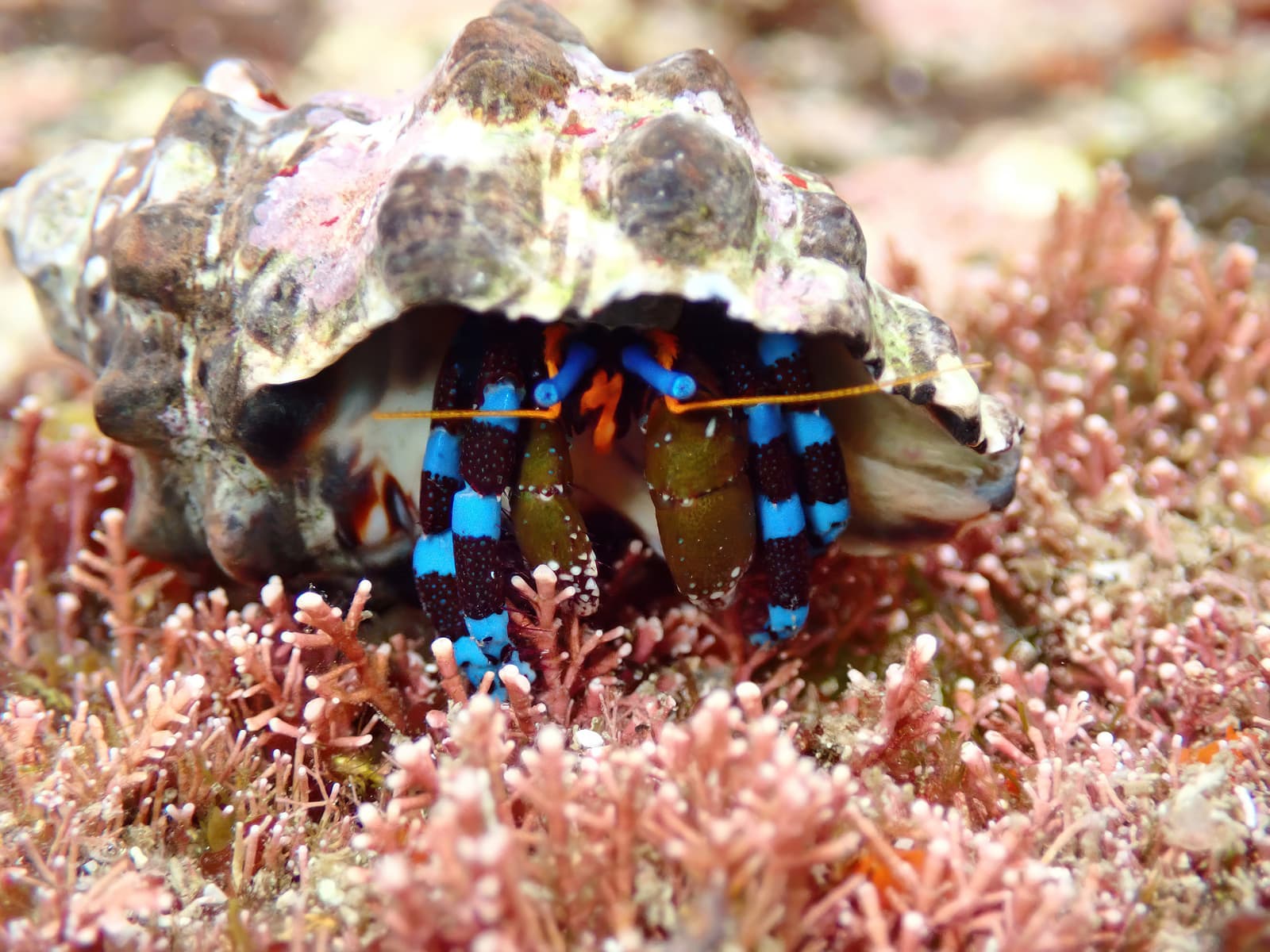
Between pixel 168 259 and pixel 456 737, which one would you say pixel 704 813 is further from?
pixel 168 259

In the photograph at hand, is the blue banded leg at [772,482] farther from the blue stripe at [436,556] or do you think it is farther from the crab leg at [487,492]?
the blue stripe at [436,556]

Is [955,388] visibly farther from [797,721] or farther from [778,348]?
[797,721]

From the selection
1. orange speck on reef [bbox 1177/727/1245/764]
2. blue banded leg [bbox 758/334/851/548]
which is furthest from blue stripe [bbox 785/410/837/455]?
orange speck on reef [bbox 1177/727/1245/764]

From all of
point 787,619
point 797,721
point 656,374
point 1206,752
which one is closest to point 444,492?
point 656,374

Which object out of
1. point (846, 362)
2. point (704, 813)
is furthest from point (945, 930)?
point (846, 362)

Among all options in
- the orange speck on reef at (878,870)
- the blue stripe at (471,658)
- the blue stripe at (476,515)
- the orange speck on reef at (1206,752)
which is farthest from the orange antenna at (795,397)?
the orange speck on reef at (1206,752)

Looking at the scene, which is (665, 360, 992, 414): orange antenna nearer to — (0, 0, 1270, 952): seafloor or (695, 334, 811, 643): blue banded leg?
(695, 334, 811, 643): blue banded leg
